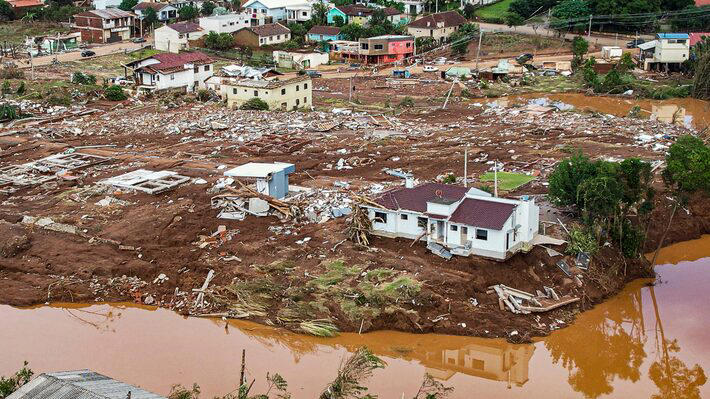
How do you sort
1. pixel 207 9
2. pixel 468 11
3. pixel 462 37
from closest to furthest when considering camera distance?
pixel 462 37 < pixel 468 11 < pixel 207 9

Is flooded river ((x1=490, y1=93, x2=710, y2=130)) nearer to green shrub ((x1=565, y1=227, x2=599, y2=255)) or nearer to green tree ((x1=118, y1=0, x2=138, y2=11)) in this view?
green shrub ((x1=565, y1=227, x2=599, y2=255))

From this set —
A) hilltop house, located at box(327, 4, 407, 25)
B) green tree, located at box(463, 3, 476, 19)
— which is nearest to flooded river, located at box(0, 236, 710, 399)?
hilltop house, located at box(327, 4, 407, 25)

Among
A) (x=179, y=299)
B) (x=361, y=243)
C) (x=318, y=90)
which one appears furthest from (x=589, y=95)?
(x=179, y=299)

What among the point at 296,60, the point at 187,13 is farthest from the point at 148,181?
the point at 187,13

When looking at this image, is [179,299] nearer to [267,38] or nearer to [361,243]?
[361,243]

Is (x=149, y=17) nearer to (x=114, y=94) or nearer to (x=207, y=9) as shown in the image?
(x=207, y=9)

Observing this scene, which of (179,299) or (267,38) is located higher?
(267,38)

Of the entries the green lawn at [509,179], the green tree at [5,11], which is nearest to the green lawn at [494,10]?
the green tree at [5,11]
